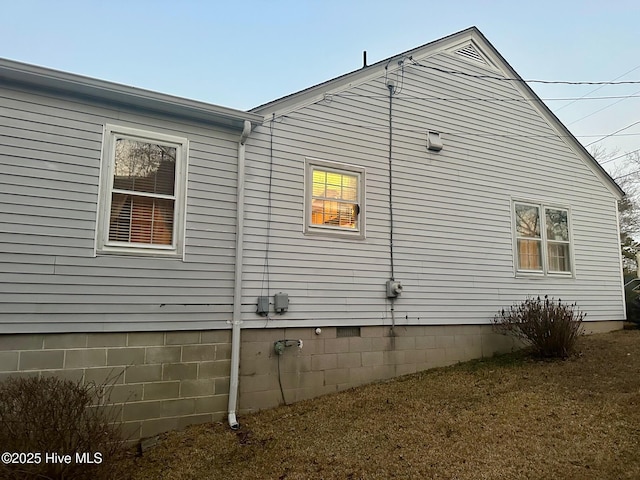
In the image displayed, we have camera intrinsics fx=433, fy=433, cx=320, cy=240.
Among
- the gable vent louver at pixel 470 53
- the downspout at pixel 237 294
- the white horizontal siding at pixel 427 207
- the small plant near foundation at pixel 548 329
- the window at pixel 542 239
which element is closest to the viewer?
the downspout at pixel 237 294

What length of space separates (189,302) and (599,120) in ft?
80.9

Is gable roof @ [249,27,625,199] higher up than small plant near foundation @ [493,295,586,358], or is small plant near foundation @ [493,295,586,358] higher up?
gable roof @ [249,27,625,199]

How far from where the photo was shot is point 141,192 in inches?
212

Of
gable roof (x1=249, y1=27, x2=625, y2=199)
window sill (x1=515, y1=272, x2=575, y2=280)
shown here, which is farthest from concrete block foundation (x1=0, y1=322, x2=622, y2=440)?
gable roof (x1=249, y1=27, x2=625, y2=199)

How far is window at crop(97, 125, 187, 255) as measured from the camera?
5180mm

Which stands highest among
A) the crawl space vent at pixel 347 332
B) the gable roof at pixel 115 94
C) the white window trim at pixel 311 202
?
the gable roof at pixel 115 94

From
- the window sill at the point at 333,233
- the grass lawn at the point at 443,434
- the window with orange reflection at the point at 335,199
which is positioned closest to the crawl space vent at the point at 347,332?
the grass lawn at the point at 443,434

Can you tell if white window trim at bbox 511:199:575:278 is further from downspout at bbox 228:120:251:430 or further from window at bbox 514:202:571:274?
downspout at bbox 228:120:251:430

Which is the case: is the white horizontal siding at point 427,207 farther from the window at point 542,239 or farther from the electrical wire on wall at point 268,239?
the window at point 542,239

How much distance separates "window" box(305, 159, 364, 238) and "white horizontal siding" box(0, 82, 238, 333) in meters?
1.59

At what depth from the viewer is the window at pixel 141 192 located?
17.0ft

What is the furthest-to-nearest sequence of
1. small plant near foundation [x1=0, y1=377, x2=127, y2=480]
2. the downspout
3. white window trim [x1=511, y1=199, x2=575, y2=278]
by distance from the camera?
white window trim [x1=511, y1=199, x2=575, y2=278], the downspout, small plant near foundation [x1=0, y1=377, x2=127, y2=480]

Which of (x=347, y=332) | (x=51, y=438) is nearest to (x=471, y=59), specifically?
(x=347, y=332)

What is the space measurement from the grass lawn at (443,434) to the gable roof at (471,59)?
4.32 metres
